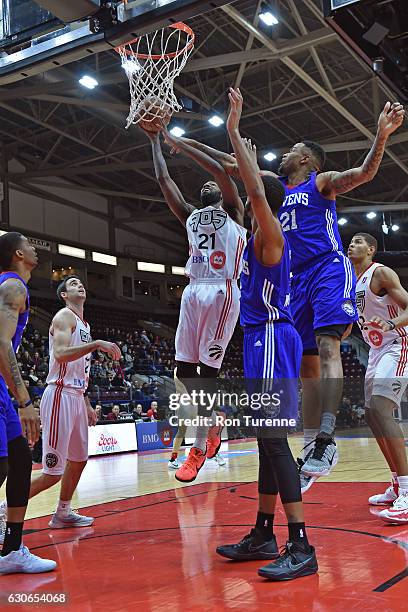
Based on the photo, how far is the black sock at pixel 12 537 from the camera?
4.00 metres

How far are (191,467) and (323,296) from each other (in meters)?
1.51

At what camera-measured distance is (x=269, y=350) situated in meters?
3.76

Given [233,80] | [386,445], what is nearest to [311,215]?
[386,445]

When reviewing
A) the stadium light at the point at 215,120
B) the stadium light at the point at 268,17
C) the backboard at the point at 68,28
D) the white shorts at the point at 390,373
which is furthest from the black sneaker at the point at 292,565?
the stadium light at the point at 215,120

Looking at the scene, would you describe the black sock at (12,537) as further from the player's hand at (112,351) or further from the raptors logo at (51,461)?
the raptors logo at (51,461)

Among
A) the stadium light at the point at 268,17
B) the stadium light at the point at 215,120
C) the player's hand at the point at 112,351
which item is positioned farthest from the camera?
the stadium light at the point at 215,120

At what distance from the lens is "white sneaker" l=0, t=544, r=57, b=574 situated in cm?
388

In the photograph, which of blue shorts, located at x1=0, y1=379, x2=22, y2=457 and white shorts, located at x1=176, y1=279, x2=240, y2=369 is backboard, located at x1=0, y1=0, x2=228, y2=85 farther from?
blue shorts, located at x1=0, y1=379, x2=22, y2=457

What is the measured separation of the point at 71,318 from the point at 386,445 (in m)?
3.06

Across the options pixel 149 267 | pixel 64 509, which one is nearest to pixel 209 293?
pixel 64 509

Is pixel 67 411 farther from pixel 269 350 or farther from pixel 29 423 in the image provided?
pixel 269 350

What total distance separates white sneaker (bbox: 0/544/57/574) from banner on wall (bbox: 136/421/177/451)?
11.0 m

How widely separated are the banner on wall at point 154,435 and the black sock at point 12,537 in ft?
36.0

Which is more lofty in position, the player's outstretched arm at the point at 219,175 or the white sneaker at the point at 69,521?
the player's outstretched arm at the point at 219,175
